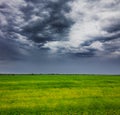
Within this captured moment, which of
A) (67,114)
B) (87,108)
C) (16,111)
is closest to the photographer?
(67,114)

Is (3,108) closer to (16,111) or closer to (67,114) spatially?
(16,111)

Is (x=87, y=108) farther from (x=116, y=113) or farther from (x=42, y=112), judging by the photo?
(x=42, y=112)

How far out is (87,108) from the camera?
16000 millimetres

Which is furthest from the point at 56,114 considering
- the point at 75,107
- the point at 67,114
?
the point at 75,107

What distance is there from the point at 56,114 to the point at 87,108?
3.08m

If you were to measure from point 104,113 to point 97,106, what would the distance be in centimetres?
265

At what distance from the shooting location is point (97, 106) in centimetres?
1675

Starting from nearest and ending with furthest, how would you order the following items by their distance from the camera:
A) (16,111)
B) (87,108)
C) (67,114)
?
1. (67,114)
2. (16,111)
3. (87,108)

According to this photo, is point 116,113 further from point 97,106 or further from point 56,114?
point 56,114

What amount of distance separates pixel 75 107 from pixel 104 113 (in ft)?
9.19

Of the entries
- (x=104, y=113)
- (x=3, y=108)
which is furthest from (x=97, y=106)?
(x=3, y=108)

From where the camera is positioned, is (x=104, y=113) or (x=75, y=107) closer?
(x=104, y=113)

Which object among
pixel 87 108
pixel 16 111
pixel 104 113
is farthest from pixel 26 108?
pixel 104 113

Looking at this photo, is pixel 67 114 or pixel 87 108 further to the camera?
pixel 87 108
